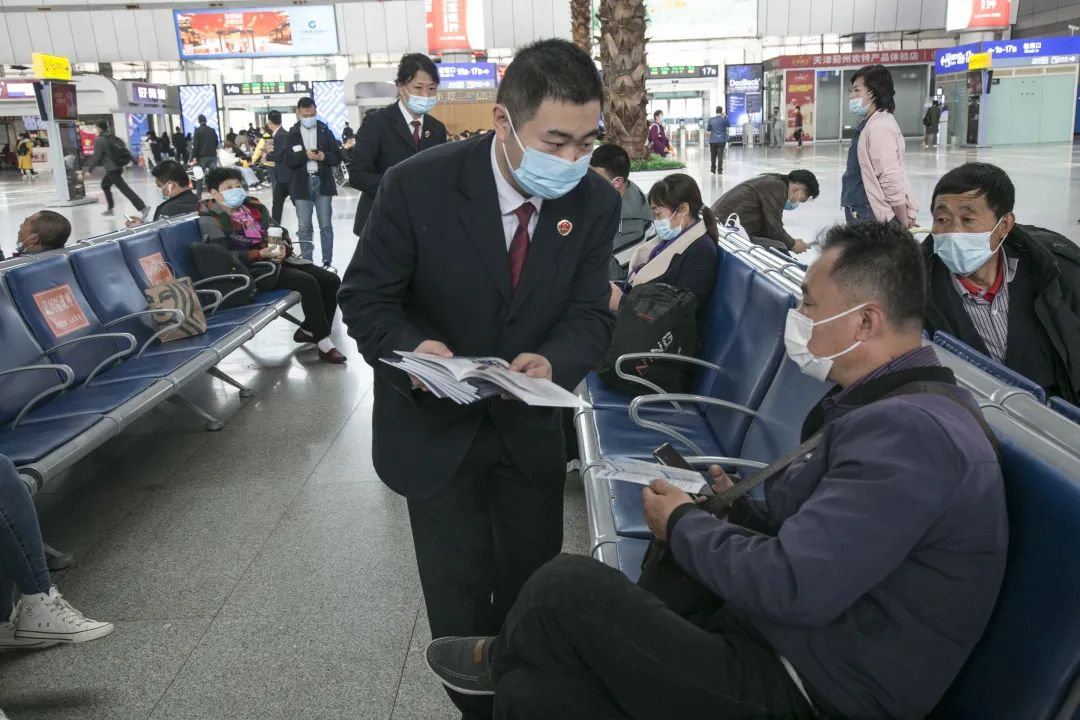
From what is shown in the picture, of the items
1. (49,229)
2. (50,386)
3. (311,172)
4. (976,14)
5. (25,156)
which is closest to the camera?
(50,386)

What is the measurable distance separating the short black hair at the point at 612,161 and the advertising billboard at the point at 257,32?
27.0m

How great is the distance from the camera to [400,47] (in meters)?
29.8

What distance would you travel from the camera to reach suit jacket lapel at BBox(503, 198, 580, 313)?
6.06ft

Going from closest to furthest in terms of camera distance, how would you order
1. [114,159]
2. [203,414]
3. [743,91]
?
[203,414]
[114,159]
[743,91]

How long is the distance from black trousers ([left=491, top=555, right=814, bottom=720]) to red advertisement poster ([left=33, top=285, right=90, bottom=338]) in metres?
3.51

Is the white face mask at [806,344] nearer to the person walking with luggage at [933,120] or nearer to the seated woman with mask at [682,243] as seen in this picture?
the seated woman with mask at [682,243]

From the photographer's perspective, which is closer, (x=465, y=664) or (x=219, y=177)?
(x=465, y=664)

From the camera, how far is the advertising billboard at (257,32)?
2839cm

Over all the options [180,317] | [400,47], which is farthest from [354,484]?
[400,47]

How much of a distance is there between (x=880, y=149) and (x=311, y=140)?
19.4 ft

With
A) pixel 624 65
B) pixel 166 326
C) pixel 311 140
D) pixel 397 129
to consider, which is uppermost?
pixel 624 65

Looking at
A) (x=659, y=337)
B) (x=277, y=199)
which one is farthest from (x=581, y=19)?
(x=659, y=337)

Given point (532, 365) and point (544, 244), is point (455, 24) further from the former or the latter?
point (532, 365)

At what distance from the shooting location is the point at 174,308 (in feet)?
15.8
